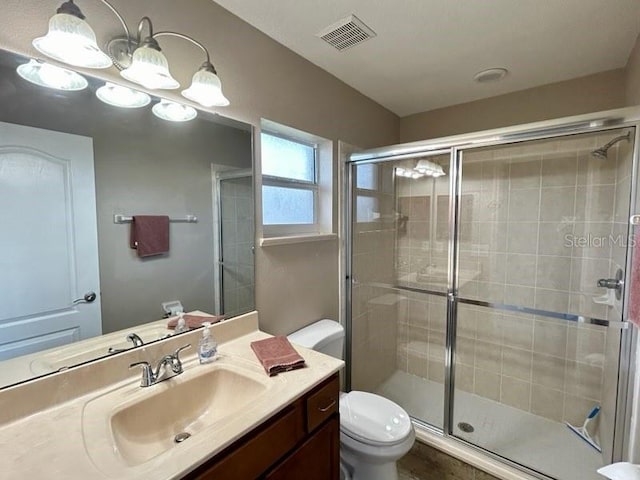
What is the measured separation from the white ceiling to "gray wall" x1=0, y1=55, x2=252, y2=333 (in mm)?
603

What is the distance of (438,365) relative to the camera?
268cm

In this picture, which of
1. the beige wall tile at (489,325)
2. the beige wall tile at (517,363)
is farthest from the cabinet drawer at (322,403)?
the beige wall tile at (517,363)

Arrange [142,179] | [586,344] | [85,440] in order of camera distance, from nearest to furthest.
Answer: [85,440] → [142,179] → [586,344]

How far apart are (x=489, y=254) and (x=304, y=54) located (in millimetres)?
1982

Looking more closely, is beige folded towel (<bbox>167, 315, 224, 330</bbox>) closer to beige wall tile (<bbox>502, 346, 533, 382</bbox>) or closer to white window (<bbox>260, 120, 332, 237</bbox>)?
white window (<bbox>260, 120, 332, 237</bbox>)

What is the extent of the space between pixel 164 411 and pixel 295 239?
1011 mm

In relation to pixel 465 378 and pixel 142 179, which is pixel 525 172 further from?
pixel 142 179

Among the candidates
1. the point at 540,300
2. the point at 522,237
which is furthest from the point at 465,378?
the point at 522,237

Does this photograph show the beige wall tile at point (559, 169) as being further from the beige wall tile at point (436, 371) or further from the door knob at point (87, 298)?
the door knob at point (87, 298)

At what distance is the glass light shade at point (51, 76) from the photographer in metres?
0.91

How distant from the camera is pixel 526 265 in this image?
7.52ft

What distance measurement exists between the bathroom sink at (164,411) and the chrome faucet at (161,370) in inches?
0.9

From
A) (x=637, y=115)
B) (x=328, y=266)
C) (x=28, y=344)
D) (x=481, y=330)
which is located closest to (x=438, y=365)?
(x=481, y=330)

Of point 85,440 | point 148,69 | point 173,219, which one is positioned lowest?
point 85,440
